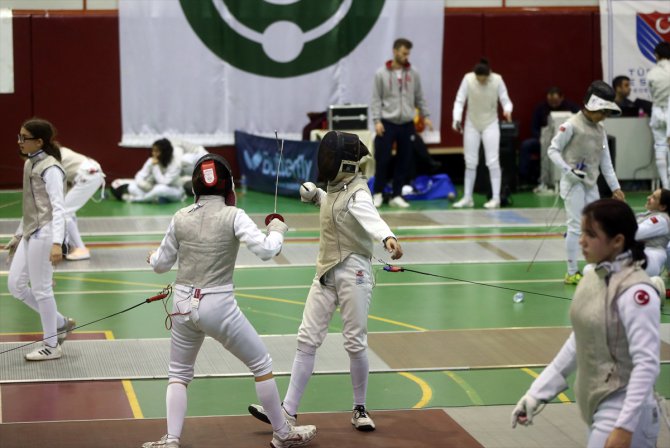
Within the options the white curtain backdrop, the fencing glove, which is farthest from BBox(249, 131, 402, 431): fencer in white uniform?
the white curtain backdrop

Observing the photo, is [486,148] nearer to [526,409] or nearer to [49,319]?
[49,319]

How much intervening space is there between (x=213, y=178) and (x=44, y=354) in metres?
2.90

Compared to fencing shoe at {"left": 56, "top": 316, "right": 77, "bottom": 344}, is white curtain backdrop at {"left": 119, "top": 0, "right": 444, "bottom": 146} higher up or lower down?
higher up

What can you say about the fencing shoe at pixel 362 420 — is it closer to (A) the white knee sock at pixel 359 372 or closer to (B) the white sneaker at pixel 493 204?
(A) the white knee sock at pixel 359 372

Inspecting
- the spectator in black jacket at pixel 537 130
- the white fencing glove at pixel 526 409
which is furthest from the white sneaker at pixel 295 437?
the spectator in black jacket at pixel 537 130

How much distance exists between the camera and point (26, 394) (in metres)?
7.36

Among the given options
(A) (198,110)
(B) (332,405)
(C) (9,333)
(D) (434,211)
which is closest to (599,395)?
(B) (332,405)

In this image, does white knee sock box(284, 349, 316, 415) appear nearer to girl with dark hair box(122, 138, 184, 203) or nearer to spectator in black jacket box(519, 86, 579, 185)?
girl with dark hair box(122, 138, 184, 203)

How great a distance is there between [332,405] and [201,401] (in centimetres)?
85

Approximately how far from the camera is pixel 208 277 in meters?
5.88

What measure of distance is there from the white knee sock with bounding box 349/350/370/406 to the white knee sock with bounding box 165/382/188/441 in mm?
1055

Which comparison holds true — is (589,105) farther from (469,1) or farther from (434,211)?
(469,1)

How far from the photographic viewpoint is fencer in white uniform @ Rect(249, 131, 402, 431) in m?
6.46

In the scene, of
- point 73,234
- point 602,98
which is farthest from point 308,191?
point 73,234
